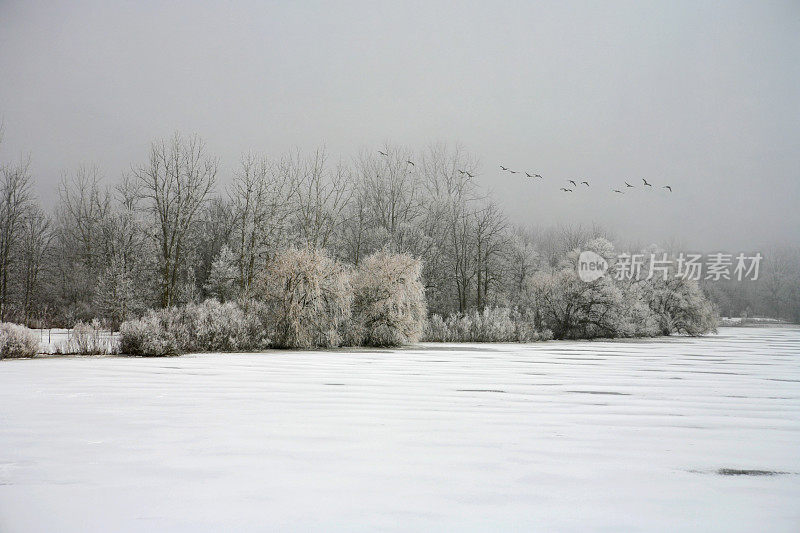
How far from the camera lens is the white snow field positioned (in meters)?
4.04

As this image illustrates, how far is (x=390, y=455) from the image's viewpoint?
568 centimetres

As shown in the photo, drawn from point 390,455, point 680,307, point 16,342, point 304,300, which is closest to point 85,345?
point 16,342

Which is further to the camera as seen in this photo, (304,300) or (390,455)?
(304,300)

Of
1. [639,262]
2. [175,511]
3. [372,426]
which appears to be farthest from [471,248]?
[175,511]

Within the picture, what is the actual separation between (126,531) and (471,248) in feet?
130

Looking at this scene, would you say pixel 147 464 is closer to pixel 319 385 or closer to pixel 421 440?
pixel 421 440

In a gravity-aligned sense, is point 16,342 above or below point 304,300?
below

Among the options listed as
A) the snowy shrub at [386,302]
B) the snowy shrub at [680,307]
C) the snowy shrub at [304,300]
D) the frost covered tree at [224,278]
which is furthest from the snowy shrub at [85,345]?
the snowy shrub at [680,307]

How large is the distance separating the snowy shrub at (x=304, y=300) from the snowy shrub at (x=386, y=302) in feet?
4.19

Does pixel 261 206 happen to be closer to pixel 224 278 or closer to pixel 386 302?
pixel 224 278

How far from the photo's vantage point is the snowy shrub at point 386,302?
A: 78.2ft

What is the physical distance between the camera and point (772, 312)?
57000 mm

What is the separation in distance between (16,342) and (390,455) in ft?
47.0

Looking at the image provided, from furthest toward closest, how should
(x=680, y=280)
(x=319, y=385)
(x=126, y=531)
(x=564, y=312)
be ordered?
(x=680, y=280), (x=564, y=312), (x=319, y=385), (x=126, y=531)
